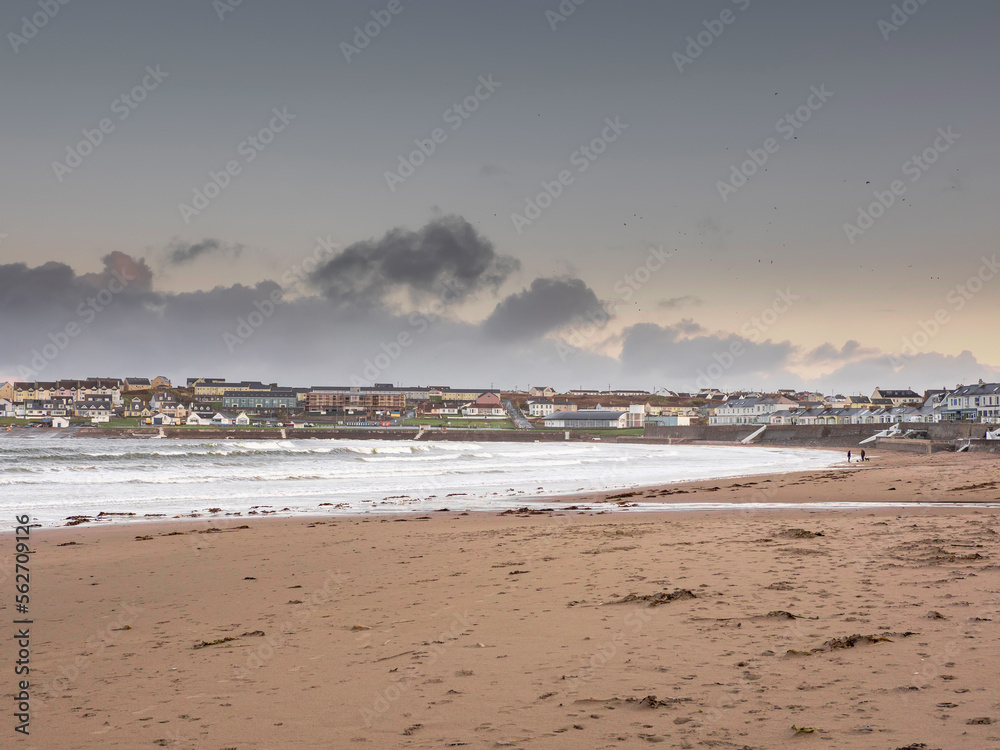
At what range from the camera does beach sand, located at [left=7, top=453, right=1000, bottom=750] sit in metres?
4.96

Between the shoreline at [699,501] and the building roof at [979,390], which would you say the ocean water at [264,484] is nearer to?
the shoreline at [699,501]

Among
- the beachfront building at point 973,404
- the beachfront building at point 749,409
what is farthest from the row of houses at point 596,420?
the beachfront building at point 973,404

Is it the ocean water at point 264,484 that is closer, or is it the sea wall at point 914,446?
the ocean water at point 264,484

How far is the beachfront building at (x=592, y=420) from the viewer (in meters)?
138

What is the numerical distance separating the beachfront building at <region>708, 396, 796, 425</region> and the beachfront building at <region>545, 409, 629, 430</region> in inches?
763

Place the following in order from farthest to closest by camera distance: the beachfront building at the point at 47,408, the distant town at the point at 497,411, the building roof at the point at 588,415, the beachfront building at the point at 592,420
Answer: the beachfront building at the point at 47,408 < the building roof at the point at 588,415 < the beachfront building at the point at 592,420 < the distant town at the point at 497,411

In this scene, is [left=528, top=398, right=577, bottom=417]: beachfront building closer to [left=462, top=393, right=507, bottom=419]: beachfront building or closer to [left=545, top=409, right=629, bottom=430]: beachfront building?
[left=462, top=393, right=507, bottom=419]: beachfront building

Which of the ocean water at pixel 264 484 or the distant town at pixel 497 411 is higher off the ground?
the distant town at pixel 497 411

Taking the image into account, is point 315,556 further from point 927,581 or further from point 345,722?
point 927,581

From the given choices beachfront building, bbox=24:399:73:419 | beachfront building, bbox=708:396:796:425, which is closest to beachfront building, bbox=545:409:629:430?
beachfront building, bbox=708:396:796:425

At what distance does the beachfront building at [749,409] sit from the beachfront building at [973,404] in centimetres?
3317

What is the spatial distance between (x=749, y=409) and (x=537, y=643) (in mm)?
142360

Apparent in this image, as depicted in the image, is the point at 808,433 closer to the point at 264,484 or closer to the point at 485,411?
the point at 264,484

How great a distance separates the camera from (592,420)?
140875 millimetres
